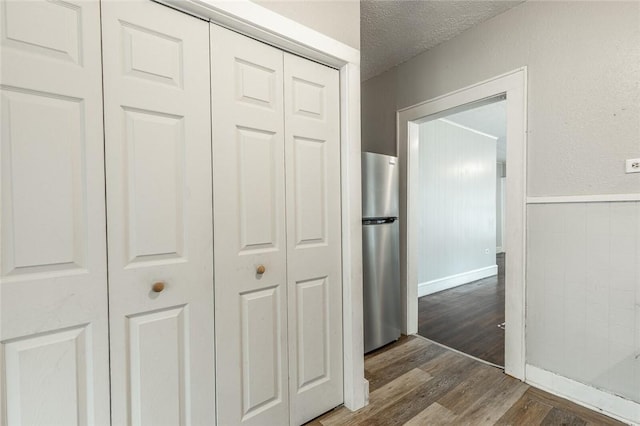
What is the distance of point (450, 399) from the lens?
175cm

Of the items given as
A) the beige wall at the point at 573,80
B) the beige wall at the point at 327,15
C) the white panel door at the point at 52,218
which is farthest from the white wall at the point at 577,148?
the white panel door at the point at 52,218

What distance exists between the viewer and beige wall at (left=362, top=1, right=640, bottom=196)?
5.08 ft

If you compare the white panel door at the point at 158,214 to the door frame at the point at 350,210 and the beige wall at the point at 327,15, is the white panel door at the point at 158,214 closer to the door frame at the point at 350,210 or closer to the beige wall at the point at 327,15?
the beige wall at the point at 327,15

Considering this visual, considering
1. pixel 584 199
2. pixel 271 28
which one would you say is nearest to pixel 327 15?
pixel 271 28

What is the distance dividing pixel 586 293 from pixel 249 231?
203cm

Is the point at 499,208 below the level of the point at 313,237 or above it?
above

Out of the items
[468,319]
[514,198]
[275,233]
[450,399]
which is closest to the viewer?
[275,233]

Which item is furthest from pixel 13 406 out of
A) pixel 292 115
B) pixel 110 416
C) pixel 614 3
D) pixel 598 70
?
pixel 614 3

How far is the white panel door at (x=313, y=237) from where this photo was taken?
1472 millimetres

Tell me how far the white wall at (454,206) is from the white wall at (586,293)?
1938 millimetres

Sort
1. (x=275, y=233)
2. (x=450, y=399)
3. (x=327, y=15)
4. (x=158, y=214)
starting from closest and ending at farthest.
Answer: (x=158, y=214), (x=275, y=233), (x=327, y=15), (x=450, y=399)

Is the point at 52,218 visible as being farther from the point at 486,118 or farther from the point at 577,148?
the point at 486,118

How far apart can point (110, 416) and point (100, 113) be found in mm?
1098

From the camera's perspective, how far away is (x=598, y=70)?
163 centimetres
